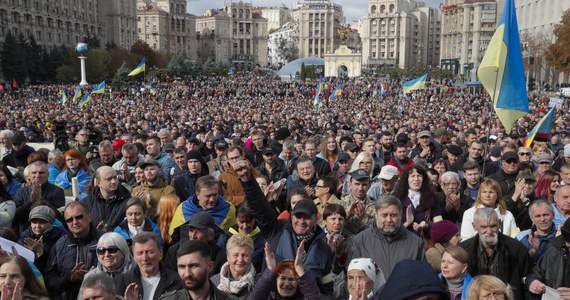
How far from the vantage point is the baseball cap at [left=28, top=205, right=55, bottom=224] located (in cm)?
419

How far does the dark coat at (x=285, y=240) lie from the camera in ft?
12.2

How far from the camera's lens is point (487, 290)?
289 centimetres

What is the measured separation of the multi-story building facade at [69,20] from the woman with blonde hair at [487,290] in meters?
66.6

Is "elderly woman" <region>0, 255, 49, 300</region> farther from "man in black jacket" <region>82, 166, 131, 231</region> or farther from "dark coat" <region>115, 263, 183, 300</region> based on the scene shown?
"man in black jacket" <region>82, 166, 131, 231</region>

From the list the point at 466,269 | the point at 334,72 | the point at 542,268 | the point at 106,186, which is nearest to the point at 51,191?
the point at 106,186

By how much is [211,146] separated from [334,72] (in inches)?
3467

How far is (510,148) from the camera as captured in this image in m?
7.56

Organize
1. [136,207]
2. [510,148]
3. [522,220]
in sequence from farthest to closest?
1. [510,148]
2. [522,220]
3. [136,207]

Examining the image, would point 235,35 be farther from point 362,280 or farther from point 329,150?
point 362,280

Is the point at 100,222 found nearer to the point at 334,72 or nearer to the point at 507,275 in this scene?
the point at 507,275

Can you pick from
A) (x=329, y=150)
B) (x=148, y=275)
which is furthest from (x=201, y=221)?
(x=329, y=150)

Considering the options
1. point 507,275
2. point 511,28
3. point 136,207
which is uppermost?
point 511,28

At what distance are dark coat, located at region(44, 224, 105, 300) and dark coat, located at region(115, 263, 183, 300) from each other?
1.47ft

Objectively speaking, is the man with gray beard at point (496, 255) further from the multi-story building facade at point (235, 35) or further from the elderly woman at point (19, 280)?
the multi-story building facade at point (235, 35)
